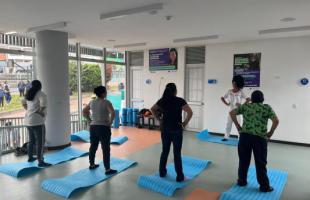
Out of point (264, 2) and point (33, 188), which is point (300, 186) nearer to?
point (264, 2)

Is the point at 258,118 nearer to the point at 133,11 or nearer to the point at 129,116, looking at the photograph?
the point at 133,11

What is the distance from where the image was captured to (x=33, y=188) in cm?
345

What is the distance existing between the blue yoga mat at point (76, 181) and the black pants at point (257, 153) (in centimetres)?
203

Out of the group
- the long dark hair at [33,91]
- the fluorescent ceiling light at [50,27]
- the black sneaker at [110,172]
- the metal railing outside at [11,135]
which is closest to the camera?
the black sneaker at [110,172]

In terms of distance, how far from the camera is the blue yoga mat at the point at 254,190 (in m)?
3.13

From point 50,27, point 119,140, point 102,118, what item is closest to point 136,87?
point 119,140

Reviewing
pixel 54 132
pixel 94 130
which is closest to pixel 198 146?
pixel 94 130

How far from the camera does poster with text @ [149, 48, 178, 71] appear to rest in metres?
7.80

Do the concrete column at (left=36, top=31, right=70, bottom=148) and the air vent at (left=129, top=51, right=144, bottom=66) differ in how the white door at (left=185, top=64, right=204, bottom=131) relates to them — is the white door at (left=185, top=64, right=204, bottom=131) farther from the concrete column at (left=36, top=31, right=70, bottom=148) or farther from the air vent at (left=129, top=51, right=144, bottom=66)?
the concrete column at (left=36, top=31, right=70, bottom=148)

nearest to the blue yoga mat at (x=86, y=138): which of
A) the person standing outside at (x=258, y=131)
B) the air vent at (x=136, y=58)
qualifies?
the air vent at (x=136, y=58)

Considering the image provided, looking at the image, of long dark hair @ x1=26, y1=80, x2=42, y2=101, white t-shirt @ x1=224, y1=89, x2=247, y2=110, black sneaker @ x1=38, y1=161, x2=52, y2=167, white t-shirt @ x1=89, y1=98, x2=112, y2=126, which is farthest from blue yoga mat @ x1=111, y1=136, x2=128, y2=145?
white t-shirt @ x1=224, y1=89, x2=247, y2=110

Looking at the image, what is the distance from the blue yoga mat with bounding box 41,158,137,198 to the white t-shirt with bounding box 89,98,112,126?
856mm

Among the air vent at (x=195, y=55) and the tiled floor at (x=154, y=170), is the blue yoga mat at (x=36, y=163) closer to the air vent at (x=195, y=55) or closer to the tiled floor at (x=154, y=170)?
the tiled floor at (x=154, y=170)

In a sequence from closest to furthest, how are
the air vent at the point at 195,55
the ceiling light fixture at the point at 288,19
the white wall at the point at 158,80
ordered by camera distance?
the ceiling light fixture at the point at 288,19, the air vent at the point at 195,55, the white wall at the point at 158,80
